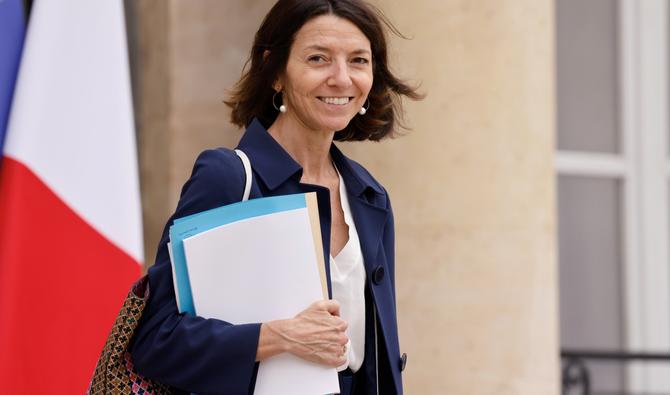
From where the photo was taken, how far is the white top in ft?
8.41

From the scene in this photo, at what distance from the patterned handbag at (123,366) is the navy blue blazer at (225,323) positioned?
0.8 inches

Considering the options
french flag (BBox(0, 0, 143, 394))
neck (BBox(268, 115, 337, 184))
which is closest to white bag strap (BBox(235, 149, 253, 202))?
neck (BBox(268, 115, 337, 184))

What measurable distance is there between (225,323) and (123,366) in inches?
8.7

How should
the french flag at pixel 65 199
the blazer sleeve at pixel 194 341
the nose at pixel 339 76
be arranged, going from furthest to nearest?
1. the french flag at pixel 65 199
2. the nose at pixel 339 76
3. the blazer sleeve at pixel 194 341

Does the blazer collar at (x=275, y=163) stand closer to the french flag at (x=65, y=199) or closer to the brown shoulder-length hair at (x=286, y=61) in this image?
the brown shoulder-length hair at (x=286, y=61)

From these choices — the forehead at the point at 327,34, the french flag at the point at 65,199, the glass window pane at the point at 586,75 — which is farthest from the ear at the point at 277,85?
the glass window pane at the point at 586,75

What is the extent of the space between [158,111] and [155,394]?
2.73 meters

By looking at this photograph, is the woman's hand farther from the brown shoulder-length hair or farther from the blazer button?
the brown shoulder-length hair

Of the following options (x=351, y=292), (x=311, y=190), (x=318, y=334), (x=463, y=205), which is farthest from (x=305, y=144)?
(x=463, y=205)

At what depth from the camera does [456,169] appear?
4676 millimetres

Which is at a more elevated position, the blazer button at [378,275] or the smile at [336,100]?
the smile at [336,100]

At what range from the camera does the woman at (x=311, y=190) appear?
231 centimetres

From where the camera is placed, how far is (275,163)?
8.30 feet

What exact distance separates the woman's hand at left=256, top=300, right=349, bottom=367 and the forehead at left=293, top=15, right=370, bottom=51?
559 mm
